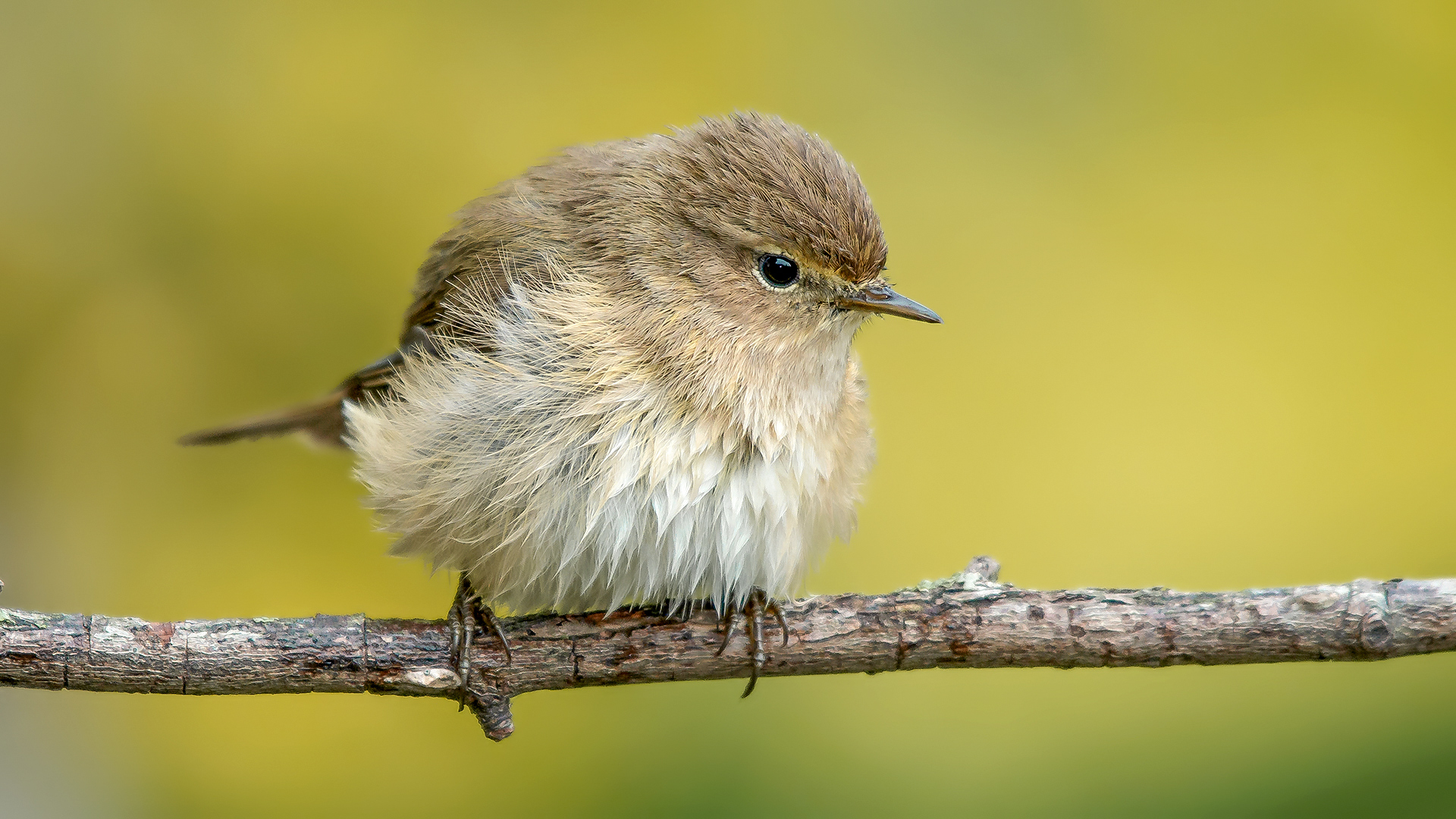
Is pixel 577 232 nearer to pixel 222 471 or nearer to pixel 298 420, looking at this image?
pixel 298 420

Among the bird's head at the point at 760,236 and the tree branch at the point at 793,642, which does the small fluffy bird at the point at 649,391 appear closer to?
the bird's head at the point at 760,236

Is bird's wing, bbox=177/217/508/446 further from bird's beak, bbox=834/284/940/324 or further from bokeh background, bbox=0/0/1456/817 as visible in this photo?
bird's beak, bbox=834/284/940/324

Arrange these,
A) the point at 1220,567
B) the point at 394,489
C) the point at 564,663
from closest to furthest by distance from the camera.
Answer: the point at 564,663 → the point at 394,489 → the point at 1220,567

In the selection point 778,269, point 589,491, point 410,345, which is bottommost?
point 589,491

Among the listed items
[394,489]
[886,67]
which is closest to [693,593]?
[394,489]

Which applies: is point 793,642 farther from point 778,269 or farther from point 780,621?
point 778,269

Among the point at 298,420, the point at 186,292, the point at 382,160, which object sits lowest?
the point at 298,420

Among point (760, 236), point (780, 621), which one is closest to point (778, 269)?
point (760, 236)
